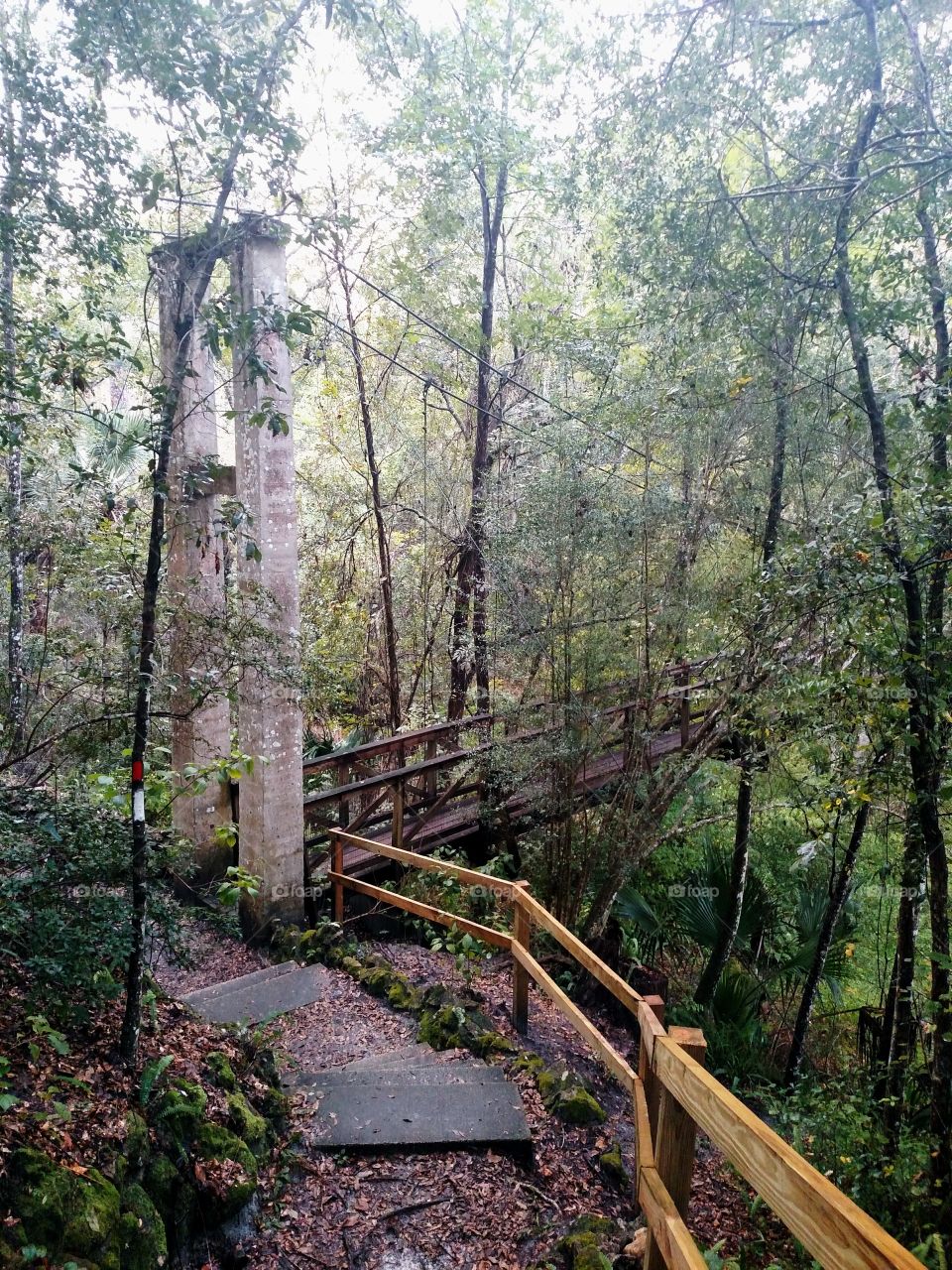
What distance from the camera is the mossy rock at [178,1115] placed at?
9.36ft

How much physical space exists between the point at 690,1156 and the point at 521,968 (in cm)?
242

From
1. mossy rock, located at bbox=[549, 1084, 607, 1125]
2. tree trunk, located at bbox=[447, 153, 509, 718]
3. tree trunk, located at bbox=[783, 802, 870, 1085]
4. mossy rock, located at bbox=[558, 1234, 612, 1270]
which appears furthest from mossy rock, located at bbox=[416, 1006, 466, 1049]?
tree trunk, located at bbox=[447, 153, 509, 718]

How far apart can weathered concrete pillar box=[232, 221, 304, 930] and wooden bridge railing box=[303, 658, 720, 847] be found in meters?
0.41

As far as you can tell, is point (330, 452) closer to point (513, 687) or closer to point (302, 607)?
point (302, 607)

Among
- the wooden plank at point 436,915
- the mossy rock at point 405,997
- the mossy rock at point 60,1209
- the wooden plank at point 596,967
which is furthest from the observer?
the mossy rock at point 405,997

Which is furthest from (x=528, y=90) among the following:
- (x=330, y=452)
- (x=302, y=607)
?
(x=302, y=607)

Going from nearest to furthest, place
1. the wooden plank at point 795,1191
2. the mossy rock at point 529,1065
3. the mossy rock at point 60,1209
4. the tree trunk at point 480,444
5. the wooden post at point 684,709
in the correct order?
the wooden plank at point 795,1191, the mossy rock at point 60,1209, the mossy rock at point 529,1065, the wooden post at point 684,709, the tree trunk at point 480,444

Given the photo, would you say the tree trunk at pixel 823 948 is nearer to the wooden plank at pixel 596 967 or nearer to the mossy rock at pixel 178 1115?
the wooden plank at pixel 596 967

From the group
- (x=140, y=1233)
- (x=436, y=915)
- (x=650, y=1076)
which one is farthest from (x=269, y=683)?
(x=650, y=1076)

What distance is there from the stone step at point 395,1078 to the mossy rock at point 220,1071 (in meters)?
0.51

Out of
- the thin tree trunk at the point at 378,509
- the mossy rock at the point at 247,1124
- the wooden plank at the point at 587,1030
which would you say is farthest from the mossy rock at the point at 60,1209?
the thin tree trunk at the point at 378,509

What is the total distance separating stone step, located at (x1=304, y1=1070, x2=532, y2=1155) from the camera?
11.1ft

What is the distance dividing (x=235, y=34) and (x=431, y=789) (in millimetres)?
6600

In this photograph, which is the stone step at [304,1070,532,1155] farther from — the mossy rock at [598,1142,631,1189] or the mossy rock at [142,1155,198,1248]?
the mossy rock at [142,1155,198,1248]
